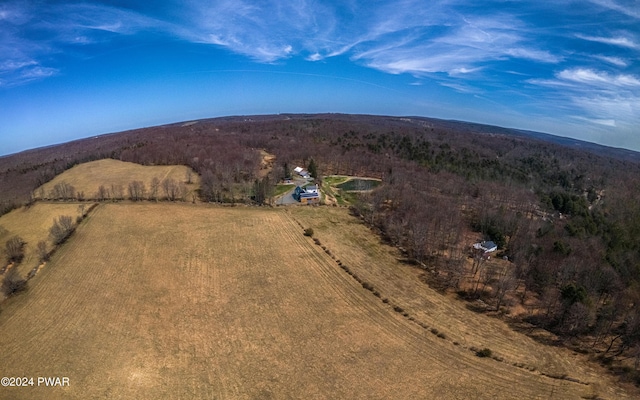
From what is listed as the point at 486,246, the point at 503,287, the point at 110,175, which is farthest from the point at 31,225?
the point at 486,246

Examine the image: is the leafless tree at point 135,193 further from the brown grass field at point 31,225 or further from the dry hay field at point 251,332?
the dry hay field at point 251,332

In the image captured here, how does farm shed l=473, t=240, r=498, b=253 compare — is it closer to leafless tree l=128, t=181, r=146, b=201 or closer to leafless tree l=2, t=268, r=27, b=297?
leafless tree l=2, t=268, r=27, b=297

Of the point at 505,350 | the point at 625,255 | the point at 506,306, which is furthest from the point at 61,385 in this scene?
the point at 625,255

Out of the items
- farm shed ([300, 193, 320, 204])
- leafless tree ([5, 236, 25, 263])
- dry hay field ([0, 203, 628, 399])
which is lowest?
dry hay field ([0, 203, 628, 399])

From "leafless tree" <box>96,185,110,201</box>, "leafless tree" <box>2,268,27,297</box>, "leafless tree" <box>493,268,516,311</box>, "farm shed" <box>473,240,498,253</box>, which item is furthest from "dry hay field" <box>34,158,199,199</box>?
"leafless tree" <box>493,268,516,311</box>

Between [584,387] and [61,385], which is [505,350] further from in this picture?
[61,385]

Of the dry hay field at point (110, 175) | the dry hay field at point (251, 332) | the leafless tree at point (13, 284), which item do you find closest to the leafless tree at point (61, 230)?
the dry hay field at point (251, 332)
